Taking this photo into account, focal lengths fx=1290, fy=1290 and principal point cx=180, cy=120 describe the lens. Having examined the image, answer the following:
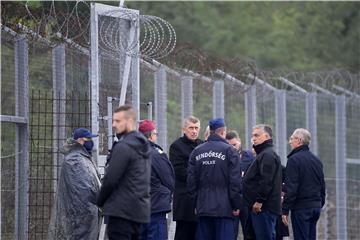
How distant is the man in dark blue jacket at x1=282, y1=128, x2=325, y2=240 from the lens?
15.9 m

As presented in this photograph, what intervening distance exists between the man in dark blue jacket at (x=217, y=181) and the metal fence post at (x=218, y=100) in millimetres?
3279

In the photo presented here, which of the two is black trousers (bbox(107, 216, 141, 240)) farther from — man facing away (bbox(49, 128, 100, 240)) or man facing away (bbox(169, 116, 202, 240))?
man facing away (bbox(169, 116, 202, 240))

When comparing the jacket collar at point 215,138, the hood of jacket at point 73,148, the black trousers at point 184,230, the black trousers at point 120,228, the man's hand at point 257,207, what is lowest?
the black trousers at point 184,230

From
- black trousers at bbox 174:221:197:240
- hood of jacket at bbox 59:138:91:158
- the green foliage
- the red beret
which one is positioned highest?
the green foliage

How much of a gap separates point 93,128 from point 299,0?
30.0 m

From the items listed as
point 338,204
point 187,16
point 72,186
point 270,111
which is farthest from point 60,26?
point 187,16

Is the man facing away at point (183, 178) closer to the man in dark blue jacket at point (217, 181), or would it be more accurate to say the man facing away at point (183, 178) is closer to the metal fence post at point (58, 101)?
the man in dark blue jacket at point (217, 181)

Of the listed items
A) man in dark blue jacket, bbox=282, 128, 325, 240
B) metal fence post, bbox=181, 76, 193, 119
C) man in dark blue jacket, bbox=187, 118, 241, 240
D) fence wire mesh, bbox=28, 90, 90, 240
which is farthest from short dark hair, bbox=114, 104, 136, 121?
metal fence post, bbox=181, 76, 193, 119

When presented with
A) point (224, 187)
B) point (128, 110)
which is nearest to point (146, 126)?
point (224, 187)

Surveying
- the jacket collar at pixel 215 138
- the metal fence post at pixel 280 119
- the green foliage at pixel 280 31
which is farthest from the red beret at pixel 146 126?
the green foliage at pixel 280 31

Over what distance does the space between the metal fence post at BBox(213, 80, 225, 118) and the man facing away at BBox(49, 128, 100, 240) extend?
466 cm

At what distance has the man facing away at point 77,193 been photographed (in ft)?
44.7

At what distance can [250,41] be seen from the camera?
4066cm

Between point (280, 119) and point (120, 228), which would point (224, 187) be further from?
point (280, 119)
